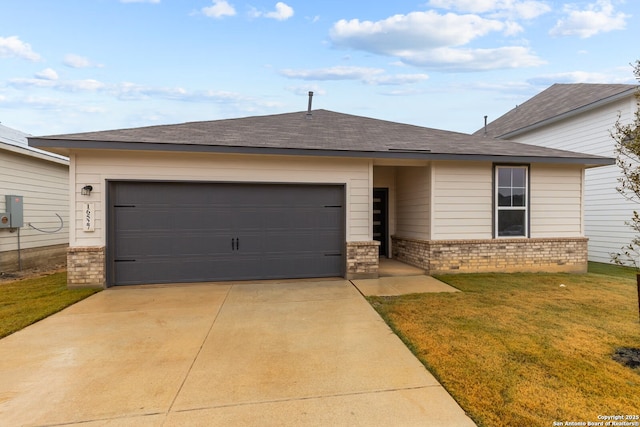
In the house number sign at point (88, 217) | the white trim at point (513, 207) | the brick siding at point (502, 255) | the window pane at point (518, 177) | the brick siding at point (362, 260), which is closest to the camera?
the house number sign at point (88, 217)

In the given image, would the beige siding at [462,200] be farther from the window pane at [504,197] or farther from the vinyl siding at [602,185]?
the vinyl siding at [602,185]

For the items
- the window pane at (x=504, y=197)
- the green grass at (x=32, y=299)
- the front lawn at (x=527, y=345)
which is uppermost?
the window pane at (x=504, y=197)

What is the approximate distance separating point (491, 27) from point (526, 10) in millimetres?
1627

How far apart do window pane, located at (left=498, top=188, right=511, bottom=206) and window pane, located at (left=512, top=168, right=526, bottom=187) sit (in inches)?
10.9

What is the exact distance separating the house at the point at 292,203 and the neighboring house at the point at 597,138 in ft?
9.40

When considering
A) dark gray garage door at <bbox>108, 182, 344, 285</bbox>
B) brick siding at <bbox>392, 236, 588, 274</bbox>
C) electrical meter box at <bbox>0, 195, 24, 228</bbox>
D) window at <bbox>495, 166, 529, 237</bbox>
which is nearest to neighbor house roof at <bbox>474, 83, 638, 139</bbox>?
window at <bbox>495, 166, 529, 237</bbox>

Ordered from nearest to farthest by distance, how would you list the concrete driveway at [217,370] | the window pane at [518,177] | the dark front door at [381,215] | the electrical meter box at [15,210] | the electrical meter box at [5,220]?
1. the concrete driveway at [217,370]
2. the window pane at [518,177]
3. the electrical meter box at [5,220]
4. the electrical meter box at [15,210]
5. the dark front door at [381,215]

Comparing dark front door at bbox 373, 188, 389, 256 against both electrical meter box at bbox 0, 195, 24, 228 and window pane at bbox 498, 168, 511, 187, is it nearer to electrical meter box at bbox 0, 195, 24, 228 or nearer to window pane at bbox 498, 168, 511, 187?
window pane at bbox 498, 168, 511, 187

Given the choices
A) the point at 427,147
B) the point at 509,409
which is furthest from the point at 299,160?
the point at 509,409

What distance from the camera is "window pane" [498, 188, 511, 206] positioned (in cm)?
790

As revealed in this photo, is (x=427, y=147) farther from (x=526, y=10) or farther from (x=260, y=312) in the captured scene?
(x=526, y=10)

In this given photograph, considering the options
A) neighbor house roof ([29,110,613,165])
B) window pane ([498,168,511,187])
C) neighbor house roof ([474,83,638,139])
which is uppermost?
neighbor house roof ([474,83,638,139])

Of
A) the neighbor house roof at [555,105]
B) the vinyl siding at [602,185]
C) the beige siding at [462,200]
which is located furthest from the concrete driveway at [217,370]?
the neighbor house roof at [555,105]

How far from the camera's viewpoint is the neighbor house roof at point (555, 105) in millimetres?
10305
